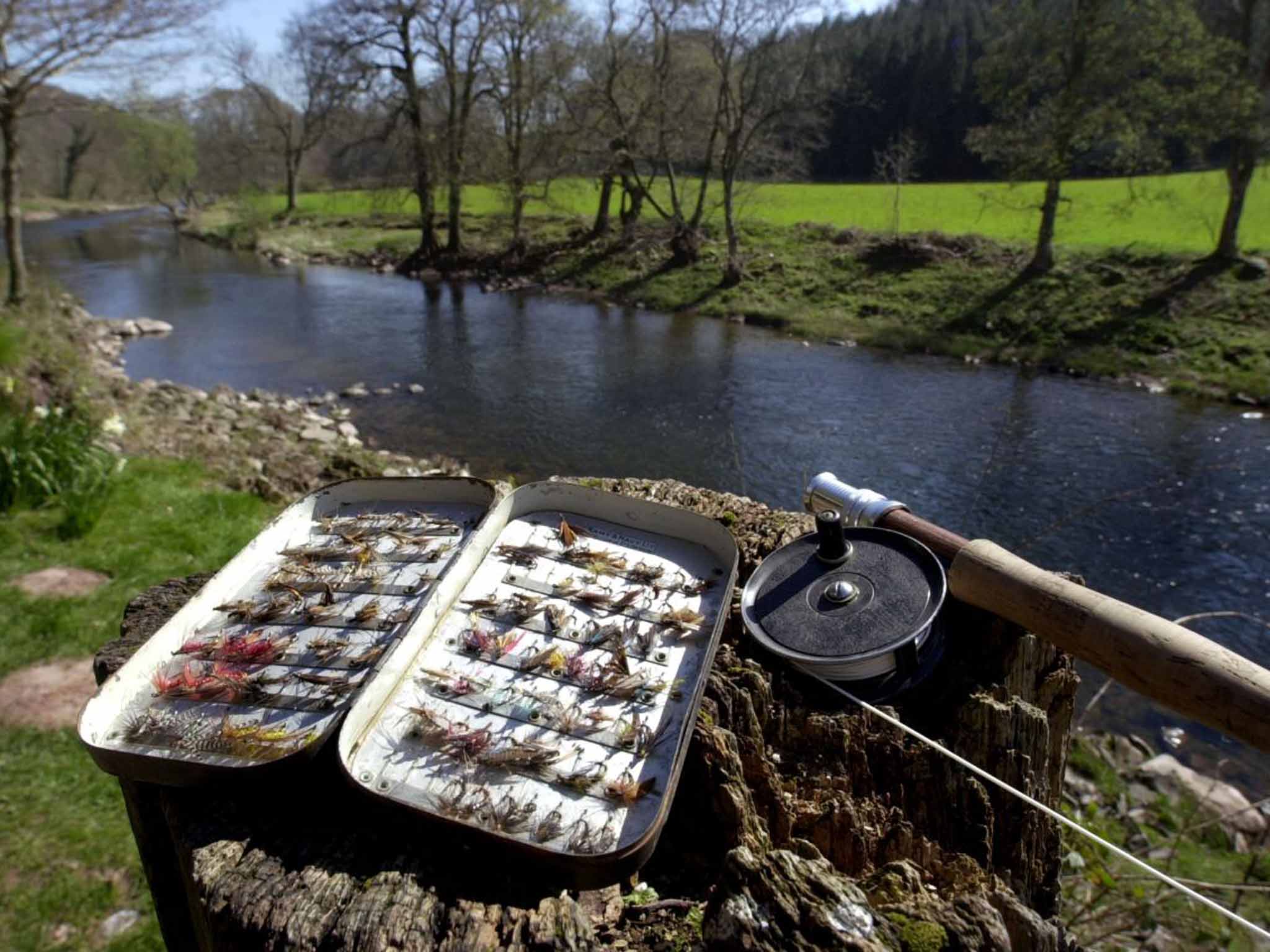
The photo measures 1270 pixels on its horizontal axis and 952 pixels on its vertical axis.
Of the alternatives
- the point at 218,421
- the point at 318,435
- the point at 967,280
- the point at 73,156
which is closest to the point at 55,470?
the point at 318,435

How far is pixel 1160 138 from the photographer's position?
21156mm

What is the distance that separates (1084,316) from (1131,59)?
6140 mm

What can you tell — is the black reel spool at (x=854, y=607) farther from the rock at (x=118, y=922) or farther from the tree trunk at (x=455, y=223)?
the tree trunk at (x=455, y=223)

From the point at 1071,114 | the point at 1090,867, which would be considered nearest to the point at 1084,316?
the point at 1071,114

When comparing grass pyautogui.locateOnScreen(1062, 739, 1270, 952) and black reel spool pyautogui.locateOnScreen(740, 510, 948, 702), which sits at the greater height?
black reel spool pyautogui.locateOnScreen(740, 510, 948, 702)

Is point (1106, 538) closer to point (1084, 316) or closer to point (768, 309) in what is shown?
point (1084, 316)

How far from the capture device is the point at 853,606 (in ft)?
8.18

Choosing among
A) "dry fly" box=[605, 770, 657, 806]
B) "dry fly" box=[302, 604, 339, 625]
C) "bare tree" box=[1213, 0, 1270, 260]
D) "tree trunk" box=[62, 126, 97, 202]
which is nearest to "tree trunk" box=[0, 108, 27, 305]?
"dry fly" box=[302, 604, 339, 625]

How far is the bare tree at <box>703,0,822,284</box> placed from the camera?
24438 mm

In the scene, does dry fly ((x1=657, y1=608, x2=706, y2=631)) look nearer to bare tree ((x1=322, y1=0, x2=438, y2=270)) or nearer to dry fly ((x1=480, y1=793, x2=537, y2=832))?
dry fly ((x1=480, y1=793, x2=537, y2=832))

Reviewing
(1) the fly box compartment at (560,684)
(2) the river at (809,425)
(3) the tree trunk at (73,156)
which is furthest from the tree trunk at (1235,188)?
(3) the tree trunk at (73,156)

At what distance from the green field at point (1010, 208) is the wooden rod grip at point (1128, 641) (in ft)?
79.1

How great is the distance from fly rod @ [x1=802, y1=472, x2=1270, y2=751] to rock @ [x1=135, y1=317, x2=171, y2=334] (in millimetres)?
23487

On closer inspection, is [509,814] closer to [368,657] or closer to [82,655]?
[368,657]
